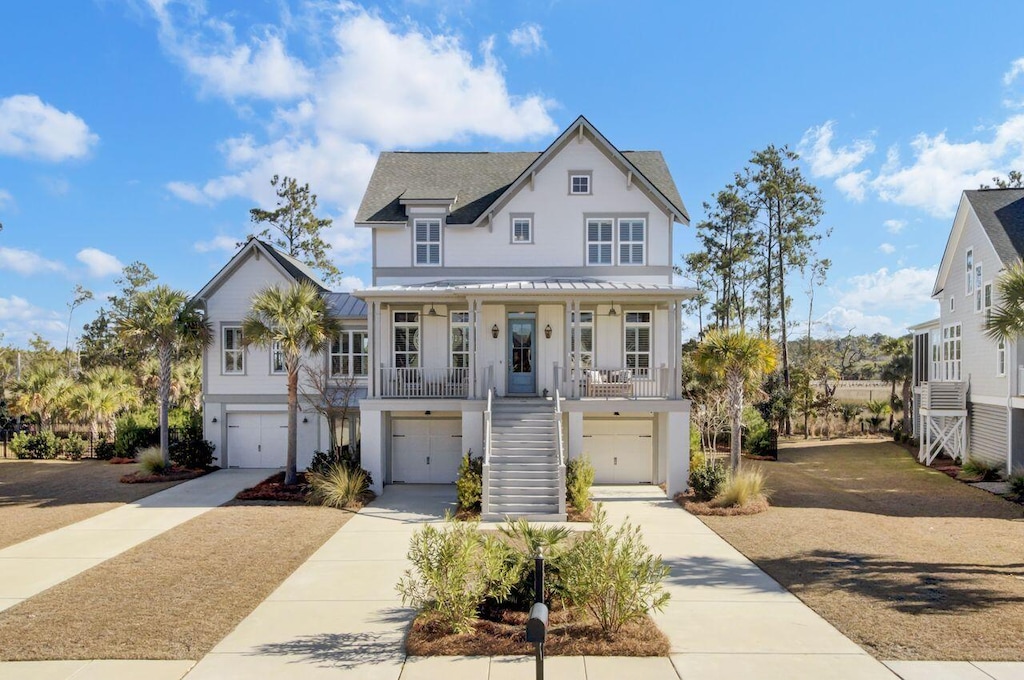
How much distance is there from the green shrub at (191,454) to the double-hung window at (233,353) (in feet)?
8.85

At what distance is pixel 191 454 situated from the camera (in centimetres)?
2155

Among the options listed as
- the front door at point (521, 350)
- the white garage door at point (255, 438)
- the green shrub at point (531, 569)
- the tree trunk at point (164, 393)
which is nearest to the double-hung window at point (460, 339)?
the front door at point (521, 350)

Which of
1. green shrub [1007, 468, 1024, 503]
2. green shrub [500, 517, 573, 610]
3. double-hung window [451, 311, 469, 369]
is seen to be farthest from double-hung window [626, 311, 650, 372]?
green shrub [500, 517, 573, 610]

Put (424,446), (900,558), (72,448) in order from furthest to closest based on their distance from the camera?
1. (72,448)
2. (424,446)
3. (900,558)

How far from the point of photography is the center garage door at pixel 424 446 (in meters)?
20.7

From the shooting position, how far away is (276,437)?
2253 centimetres

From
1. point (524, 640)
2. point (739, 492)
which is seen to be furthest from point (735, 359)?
point (524, 640)

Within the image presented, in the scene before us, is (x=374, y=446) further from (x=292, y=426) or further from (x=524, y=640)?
(x=524, y=640)

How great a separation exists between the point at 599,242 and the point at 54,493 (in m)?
18.1

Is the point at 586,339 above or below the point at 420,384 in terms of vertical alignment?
above

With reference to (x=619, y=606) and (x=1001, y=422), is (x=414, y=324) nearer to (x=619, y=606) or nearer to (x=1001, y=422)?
(x=619, y=606)

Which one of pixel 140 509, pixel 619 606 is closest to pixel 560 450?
pixel 619 606

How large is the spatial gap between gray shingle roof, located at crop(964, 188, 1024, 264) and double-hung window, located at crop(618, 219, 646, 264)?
11.4m

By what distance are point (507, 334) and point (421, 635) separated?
13147mm
